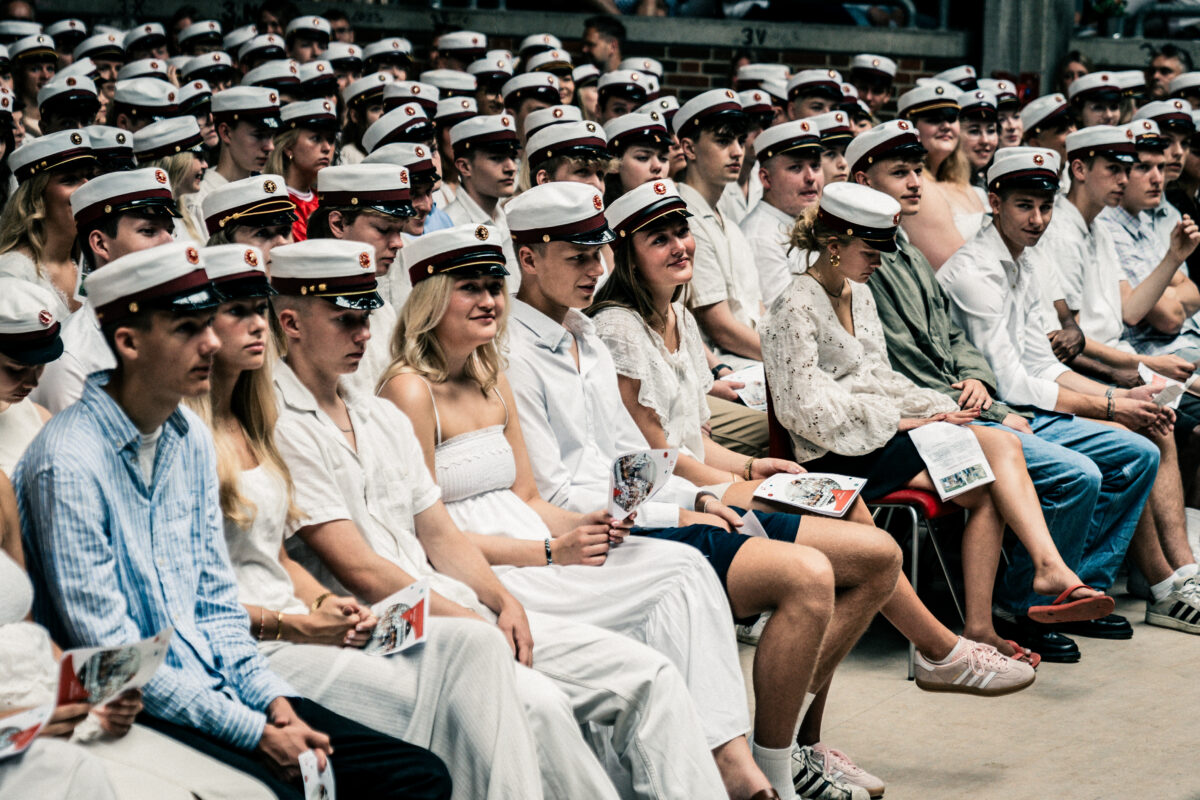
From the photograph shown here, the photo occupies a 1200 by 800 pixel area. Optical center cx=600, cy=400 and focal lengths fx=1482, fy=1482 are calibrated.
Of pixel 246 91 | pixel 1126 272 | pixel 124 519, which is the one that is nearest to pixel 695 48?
pixel 1126 272

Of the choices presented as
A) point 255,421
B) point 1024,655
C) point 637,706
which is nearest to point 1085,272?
point 1024,655

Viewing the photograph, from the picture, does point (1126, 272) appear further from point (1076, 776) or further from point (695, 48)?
point (695, 48)

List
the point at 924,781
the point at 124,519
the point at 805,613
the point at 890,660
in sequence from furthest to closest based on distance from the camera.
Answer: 1. the point at 890,660
2. the point at 924,781
3. the point at 805,613
4. the point at 124,519

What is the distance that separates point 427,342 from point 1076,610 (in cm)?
219

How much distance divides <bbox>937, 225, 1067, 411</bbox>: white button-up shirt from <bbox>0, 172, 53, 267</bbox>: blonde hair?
3.26 metres

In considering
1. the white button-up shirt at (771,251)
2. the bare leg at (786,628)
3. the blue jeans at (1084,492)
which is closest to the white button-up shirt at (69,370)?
the bare leg at (786,628)

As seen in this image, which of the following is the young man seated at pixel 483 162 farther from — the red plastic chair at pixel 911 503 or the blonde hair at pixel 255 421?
the blonde hair at pixel 255 421

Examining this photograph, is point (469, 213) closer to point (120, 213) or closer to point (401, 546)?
point (120, 213)

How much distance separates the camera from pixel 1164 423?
5691mm

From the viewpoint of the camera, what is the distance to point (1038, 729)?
4.33m

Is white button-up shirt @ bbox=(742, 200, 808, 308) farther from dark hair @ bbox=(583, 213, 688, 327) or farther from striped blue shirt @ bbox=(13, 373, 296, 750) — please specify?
striped blue shirt @ bbox=(13, 373, 296, 750)

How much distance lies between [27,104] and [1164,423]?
18.6ft

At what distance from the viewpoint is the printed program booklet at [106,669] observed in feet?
7.30

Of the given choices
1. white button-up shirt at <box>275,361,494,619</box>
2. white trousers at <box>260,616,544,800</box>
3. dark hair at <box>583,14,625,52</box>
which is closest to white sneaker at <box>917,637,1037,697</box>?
white button-up shirt at <box>275,361,494,619</box>
